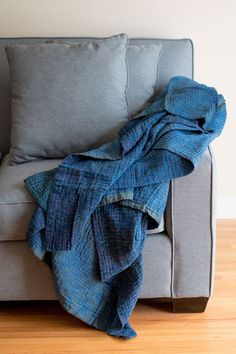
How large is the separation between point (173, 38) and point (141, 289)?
1.14 m

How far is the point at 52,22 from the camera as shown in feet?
7.08

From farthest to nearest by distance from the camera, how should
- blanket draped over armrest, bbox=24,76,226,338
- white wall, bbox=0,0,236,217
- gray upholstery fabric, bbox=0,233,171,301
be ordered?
1. white wall, bbox=0,0,236,217
2. gray upholstery fabric, bbox=0,233,171,301
3. blanket draped over armrest, bbox=24,76,226,338

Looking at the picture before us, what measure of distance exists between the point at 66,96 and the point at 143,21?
2.00ft

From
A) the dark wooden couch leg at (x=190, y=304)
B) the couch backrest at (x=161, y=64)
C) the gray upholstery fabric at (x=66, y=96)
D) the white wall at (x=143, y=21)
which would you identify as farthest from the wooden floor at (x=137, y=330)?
the white wall at (x=143, y=21)

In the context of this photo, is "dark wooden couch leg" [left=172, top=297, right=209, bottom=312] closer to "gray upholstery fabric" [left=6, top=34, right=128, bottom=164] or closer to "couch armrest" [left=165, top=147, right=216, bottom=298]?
"couch armrest" [left=165, top=147, right=216, bottom=298]

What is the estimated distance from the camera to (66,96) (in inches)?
70.4

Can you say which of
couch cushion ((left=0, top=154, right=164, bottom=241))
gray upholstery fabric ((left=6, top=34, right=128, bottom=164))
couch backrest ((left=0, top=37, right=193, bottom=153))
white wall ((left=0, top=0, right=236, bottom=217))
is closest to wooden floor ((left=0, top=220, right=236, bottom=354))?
couch cushion ((left=0, top=154, right=164, bottom=241))

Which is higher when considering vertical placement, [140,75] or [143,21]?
[143,21]

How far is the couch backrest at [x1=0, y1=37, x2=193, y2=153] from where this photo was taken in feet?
6.50

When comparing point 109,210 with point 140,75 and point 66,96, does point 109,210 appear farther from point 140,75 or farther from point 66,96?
point 140,75

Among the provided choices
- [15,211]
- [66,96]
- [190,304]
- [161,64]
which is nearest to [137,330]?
[190,304]

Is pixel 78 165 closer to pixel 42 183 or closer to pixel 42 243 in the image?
pixel 42 183

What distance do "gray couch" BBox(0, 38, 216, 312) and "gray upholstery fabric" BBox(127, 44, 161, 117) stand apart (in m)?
0.43

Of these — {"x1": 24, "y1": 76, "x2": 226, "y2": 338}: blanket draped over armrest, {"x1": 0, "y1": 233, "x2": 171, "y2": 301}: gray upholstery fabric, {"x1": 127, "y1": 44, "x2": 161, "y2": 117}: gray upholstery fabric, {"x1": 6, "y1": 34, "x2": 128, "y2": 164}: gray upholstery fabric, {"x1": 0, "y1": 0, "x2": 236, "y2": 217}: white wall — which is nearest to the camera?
{"x1": 24, "y1": 76, "x2": 226, "y2": 338}: blanket draped over armrest
